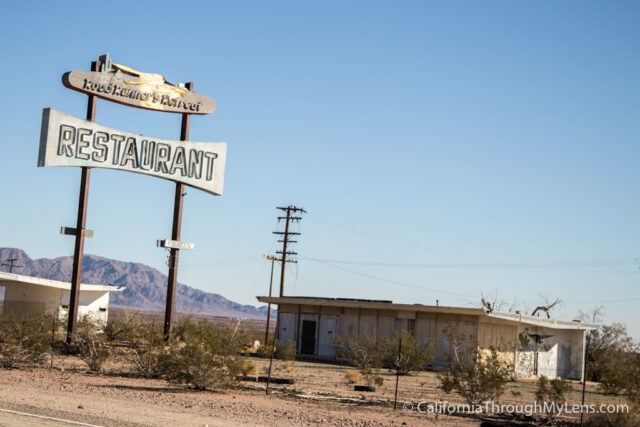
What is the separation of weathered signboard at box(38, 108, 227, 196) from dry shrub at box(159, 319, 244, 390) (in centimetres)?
971

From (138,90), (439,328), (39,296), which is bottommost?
(39,296)

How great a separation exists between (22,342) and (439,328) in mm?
18241

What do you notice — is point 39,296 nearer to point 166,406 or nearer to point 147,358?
point 147,358

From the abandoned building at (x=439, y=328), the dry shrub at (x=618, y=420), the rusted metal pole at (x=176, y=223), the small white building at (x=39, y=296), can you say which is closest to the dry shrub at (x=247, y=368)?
the rusted metal pole at (x=176, y=223)

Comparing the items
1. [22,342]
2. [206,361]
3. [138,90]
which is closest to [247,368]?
[206,361]

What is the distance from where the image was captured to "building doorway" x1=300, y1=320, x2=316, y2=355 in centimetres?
3928

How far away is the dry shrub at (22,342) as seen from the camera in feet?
77.0

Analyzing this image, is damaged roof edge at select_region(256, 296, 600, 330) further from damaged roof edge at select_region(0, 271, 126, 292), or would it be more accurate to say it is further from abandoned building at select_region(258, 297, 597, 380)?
damaged roof edge at select_region(0, 271, 126, 292)

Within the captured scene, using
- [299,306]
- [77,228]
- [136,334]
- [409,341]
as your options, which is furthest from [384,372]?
[77,228]

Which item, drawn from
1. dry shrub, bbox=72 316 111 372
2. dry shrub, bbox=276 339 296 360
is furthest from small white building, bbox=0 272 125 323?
dry shrub, bbox=72 316 111 372

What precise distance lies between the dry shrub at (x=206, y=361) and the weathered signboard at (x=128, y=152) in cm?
971

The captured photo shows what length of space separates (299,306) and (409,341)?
1001 cm

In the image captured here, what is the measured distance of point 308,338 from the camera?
39500 mm

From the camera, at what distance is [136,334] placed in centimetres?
2516
